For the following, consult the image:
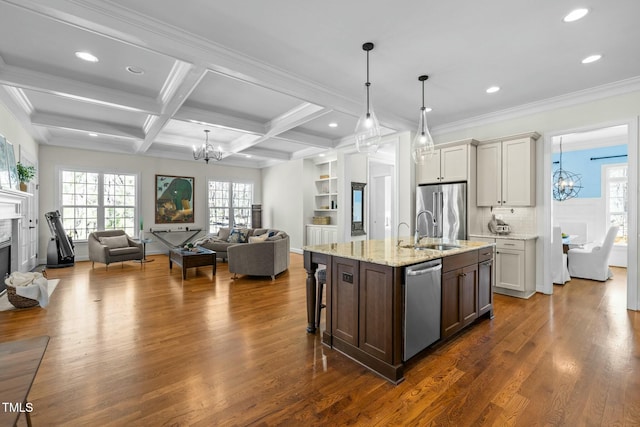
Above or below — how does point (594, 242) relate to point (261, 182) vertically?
below

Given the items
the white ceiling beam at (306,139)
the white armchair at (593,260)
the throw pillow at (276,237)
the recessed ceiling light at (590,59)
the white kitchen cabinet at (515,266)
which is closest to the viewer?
the recessed ceiling light at (590,59)

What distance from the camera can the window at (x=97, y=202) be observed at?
7.11m

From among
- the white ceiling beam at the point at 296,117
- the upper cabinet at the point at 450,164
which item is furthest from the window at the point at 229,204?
the upper cabinet at the point at 450,164

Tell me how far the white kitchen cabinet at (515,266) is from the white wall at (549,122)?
320mm

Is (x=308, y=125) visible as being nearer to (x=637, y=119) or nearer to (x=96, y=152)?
(x=637, y=119)

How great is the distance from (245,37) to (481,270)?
10.9 feet

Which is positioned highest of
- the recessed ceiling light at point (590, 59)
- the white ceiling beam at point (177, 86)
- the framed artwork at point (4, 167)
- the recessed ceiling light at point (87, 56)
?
the recessed ceiling light at point (87, 56)

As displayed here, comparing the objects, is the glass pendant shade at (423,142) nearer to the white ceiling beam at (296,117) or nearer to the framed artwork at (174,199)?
the white ceiling beam at (296,117)

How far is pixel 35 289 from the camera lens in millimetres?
3688

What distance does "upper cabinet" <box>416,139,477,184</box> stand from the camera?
4.73 m

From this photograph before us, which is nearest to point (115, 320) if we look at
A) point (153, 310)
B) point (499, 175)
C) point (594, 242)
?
point (153, 310)

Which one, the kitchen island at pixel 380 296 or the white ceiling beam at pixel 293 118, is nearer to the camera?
the kitchen island at pixel 380 296

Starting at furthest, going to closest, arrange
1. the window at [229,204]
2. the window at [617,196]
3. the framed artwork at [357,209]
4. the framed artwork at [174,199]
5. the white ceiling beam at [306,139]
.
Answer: the window at [229,204] → the framed artwork at [174,199] → the framed artwork at [357,209] → the window at [617,196] → the white ceiling beam at [306,139]

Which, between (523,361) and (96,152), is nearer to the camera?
(523,361)
